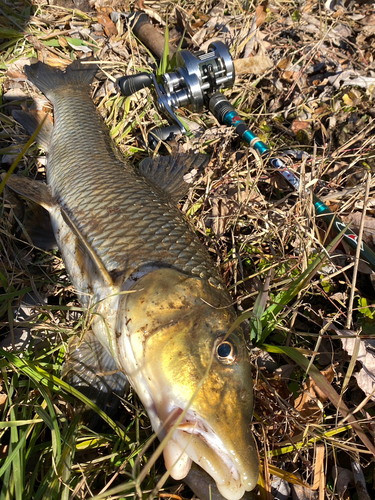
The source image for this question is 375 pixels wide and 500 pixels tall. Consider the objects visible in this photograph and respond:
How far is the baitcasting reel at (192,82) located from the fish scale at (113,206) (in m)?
0.64

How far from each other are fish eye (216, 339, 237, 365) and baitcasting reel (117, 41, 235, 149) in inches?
86.4

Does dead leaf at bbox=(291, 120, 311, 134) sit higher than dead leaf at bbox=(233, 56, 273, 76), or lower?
lower

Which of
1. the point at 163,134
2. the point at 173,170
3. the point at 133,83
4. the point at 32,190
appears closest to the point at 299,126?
the point at 163,134

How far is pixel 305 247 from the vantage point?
226cm

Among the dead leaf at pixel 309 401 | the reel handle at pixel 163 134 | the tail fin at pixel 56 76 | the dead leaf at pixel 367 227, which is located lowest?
the dead leaf at pixel 309 401

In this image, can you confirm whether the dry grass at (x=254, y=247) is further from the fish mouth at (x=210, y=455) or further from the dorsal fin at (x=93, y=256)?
the dorsal fin at (x=93, y=256)

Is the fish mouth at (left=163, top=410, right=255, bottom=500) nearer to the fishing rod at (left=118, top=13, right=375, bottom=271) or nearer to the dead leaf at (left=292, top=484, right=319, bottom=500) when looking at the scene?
the dead leaf at (left=292, top=484, right=319, bottom=500)

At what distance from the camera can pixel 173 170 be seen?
280cm

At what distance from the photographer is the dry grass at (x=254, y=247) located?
→ 5.86ft

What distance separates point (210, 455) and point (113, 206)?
1409 millimetres

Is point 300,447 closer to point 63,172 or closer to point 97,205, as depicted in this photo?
point 97,205

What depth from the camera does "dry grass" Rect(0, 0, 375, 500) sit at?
1.79 metres

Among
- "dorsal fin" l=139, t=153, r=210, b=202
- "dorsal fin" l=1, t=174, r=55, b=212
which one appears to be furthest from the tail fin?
"dorsal fin" l=139, t=153, r=210, b=202

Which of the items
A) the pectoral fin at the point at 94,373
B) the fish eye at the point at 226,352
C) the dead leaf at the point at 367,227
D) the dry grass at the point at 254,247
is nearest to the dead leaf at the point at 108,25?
the dry grass at the point at 254,247
